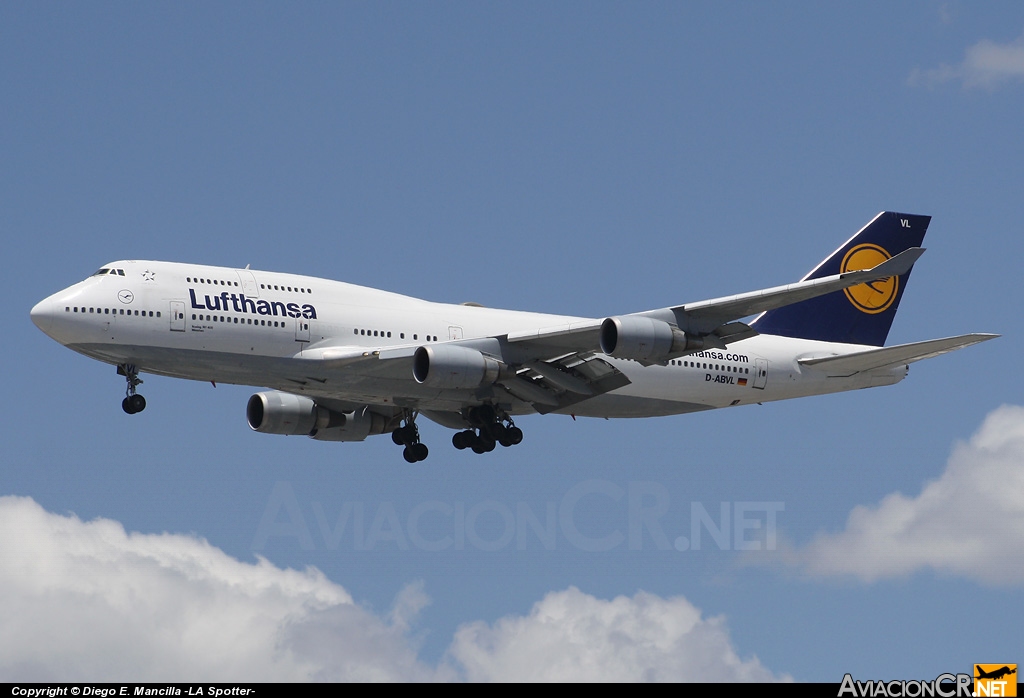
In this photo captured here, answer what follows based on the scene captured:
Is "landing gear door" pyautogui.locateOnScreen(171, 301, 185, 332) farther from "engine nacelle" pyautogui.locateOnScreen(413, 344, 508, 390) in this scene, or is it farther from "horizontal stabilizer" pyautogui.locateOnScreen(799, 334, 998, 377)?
"horizontal stabilizer" pyautogui.locateOnScreen(799, 334, 998, 377)

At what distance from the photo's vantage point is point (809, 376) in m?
51.7

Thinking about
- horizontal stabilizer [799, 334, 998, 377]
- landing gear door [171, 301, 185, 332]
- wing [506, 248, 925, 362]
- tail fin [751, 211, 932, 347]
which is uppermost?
tail fin [751, 211, 932, 347]

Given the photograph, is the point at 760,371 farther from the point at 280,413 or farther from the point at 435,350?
the point at 280,413

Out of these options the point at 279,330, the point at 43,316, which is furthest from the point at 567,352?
the point at 43,316

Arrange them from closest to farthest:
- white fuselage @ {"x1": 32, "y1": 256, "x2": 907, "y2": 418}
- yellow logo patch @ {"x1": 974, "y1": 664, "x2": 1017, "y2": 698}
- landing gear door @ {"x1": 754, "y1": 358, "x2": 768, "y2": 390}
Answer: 1. yellow logo patch @ {"x1": 974, "y1": 664, "x2": 1017, "y2": 698}
2. white fuselage @ {"x1": 32, "y1": 256, "x2": 907, "y2": 418}
3. landing gear door @ {"x1": 754, "y1": 358, "x2": 768, "y2": 390}

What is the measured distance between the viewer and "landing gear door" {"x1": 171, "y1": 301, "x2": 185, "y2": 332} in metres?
43.2

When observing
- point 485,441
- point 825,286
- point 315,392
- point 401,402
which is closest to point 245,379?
point 315,392

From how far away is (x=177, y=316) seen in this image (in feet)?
142

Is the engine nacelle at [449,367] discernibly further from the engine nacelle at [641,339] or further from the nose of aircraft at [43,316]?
the nose of aircraft at [43,316]

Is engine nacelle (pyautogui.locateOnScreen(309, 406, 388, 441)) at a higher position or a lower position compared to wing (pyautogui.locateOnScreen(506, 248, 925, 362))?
lower

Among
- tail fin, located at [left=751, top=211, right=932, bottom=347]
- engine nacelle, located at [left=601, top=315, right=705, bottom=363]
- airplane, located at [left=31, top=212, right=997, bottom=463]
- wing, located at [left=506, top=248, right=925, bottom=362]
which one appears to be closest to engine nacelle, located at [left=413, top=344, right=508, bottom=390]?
airplane, located at [left=31, top=212, right=997, bottom=463]

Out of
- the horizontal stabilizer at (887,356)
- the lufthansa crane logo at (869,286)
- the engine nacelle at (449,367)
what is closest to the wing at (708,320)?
the engine nacelle at (449,367)

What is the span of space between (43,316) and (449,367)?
12.2 meters

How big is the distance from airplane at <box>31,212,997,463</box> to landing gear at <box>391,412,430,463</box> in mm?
59
